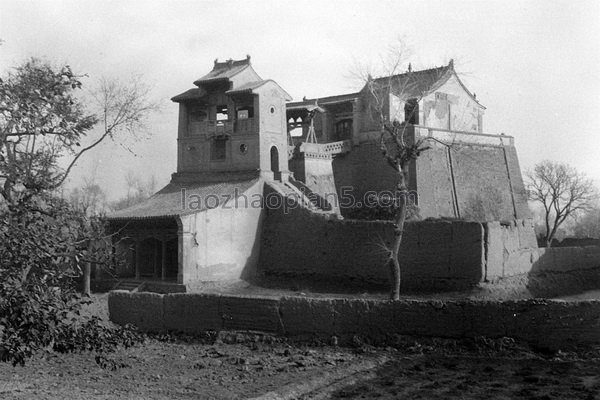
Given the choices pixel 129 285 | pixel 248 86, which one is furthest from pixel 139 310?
pixel 248 86

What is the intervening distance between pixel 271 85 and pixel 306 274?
26.7 ft

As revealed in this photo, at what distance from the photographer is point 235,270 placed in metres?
23.5

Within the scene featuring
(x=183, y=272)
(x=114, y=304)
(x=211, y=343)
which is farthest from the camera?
(x=183, y=272)

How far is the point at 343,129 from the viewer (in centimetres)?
3256

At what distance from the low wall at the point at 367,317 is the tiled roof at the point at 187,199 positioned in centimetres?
803

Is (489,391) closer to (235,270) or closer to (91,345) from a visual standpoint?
(91,345)

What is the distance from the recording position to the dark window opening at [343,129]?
32.3 meters

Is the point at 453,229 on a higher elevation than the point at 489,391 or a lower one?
higher

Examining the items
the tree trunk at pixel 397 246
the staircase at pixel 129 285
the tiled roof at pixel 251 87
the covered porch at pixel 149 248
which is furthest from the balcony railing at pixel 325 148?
the tree trunk at pixel 397 246

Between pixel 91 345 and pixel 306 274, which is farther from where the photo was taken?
pixel 306 274

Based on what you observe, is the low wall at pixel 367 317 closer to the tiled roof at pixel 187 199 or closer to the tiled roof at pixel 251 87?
the tiled roof at pixel 187 199

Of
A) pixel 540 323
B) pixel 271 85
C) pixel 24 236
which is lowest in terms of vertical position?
pixel 540 323

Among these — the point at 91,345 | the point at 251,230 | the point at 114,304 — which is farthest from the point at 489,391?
the point at 251,230

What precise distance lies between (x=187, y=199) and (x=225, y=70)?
6186 millimetres
